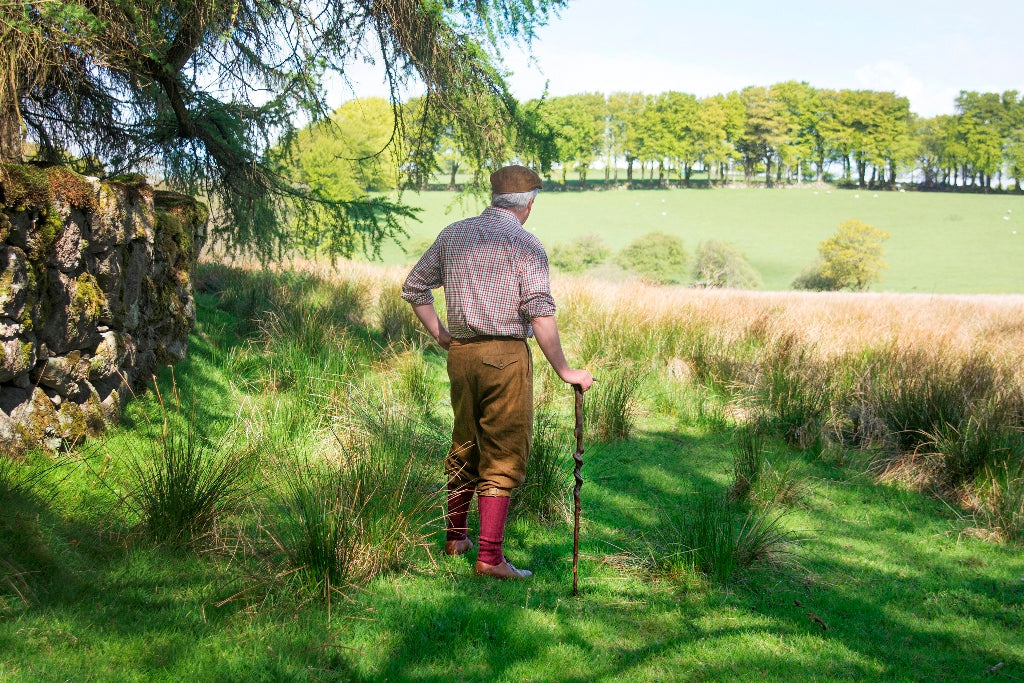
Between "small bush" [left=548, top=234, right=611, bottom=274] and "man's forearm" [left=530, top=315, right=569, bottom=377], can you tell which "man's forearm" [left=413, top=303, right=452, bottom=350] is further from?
"small bush" [left=548, top=234, right=611, bottom=274]

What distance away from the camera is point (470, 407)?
3.81 metres

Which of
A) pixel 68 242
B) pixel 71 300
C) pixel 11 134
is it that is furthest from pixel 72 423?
pixel 11 134

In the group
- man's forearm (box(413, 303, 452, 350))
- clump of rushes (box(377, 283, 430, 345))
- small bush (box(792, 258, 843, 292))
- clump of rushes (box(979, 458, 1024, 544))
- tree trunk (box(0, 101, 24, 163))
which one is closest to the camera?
man's forearm (box(413, 303, 452, 350))

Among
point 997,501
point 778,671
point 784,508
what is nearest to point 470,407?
point 778,671

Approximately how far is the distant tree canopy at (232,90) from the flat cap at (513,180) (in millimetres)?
3673

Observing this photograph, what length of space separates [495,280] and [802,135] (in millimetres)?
103741

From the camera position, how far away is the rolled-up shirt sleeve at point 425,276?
12.8 feet

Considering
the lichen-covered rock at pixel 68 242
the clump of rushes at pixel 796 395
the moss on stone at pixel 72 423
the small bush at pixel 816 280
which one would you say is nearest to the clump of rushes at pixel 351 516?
the moss on stone at pixel 72 423

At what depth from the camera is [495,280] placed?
3633mm

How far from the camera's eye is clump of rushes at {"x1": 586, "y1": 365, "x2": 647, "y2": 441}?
693 centimetres

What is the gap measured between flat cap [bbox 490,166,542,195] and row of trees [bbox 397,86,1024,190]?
8151cm

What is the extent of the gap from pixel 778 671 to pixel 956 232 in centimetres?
7972

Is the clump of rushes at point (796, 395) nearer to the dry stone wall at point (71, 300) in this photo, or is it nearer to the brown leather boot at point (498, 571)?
the brown leather boot at point (498, 571)

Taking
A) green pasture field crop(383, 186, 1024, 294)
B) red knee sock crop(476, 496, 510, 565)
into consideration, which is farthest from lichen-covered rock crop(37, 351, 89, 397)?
green pasture field crop(383, 186, 1024, 294)
